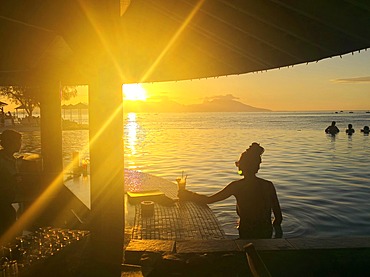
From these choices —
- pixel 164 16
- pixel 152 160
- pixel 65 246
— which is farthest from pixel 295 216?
pixel 152 160

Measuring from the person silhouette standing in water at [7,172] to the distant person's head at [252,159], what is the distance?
3.19m

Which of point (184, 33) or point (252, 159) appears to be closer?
point (252, 159)

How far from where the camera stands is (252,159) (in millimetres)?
4793

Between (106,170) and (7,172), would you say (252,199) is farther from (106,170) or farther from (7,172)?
(7,172)

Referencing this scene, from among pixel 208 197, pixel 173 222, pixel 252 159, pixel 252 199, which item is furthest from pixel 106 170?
pixel 173 222

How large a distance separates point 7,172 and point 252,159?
3501 mm

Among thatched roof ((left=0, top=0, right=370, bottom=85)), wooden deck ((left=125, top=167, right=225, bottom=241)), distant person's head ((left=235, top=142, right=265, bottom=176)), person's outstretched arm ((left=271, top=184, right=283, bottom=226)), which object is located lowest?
wooden deck ((left=125, top=167, right=225, bottom=241))

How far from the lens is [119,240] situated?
149 inches

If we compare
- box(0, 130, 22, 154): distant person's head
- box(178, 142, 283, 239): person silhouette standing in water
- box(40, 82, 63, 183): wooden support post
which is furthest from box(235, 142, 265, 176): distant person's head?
box(40, 82, 63, 183): wooden support post

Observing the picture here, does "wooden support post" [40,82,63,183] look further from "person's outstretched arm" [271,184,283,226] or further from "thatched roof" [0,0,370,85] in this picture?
"person's outstretched arm" [271,184,283,226]

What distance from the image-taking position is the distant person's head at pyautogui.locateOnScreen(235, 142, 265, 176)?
15.6 feet

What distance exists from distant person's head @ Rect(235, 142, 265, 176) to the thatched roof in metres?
1.49

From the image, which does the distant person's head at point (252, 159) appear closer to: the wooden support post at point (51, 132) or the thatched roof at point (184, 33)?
the thatched roof at point (184, 33)

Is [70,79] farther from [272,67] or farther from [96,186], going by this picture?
[96,186]
